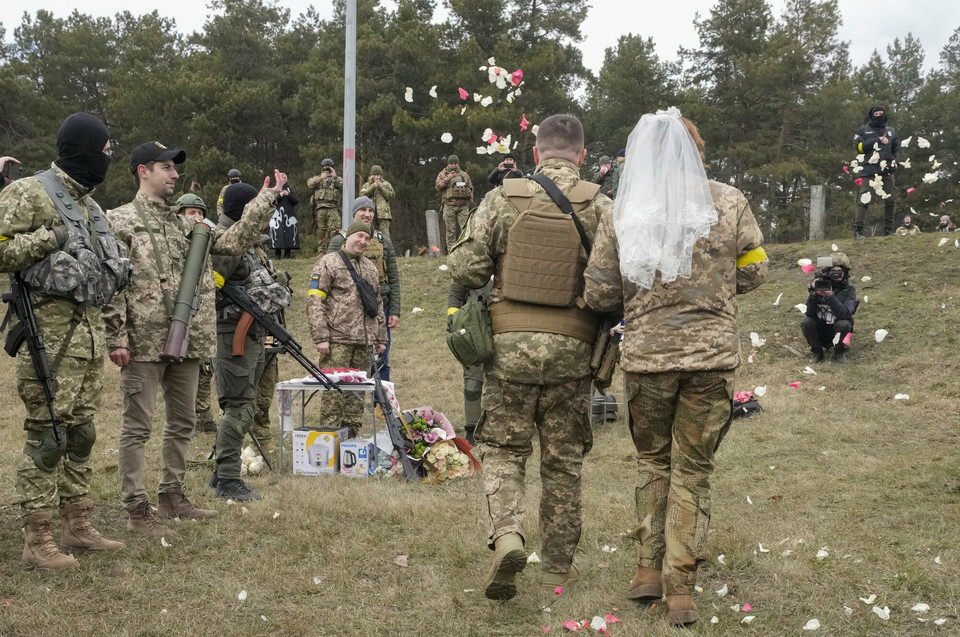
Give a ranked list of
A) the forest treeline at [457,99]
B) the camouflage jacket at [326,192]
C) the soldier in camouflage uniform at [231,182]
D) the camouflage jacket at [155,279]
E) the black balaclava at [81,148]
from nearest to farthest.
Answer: the black balaclava at [81,148], the camouflage jacket at [155,279], the soldier in camouflage uniform at [231,182], the camouflage jacket at [326,192], the forest treeline at [457,99]

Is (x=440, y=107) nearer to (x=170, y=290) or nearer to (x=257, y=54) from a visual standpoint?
(x=257, y=54)

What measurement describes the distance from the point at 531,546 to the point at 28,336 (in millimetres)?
2869

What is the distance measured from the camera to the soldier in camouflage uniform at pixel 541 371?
12.8ft

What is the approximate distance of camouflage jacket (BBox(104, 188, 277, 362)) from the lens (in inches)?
191

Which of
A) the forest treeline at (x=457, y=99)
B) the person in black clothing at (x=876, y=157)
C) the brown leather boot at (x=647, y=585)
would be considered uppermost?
the forest treeline at (x=457, y=99)

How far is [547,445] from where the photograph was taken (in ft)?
13.2

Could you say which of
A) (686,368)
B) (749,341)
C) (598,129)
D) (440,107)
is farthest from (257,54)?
(686,368)

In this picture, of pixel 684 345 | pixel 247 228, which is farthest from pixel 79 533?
pixel 684 345

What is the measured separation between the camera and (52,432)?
4199 millimetres

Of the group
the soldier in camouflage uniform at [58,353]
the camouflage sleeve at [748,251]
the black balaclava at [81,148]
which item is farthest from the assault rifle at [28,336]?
the camouflage sleeve at [748,251]

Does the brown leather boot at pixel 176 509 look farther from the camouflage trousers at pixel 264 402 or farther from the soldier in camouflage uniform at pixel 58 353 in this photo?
the camouflage trousers at pixel 264 402

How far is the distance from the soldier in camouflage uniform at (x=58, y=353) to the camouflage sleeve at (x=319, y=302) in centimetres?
292

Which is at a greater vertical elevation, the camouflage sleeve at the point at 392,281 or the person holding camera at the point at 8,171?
the person holding camera at the point at 8,171

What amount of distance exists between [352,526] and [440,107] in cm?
2442
